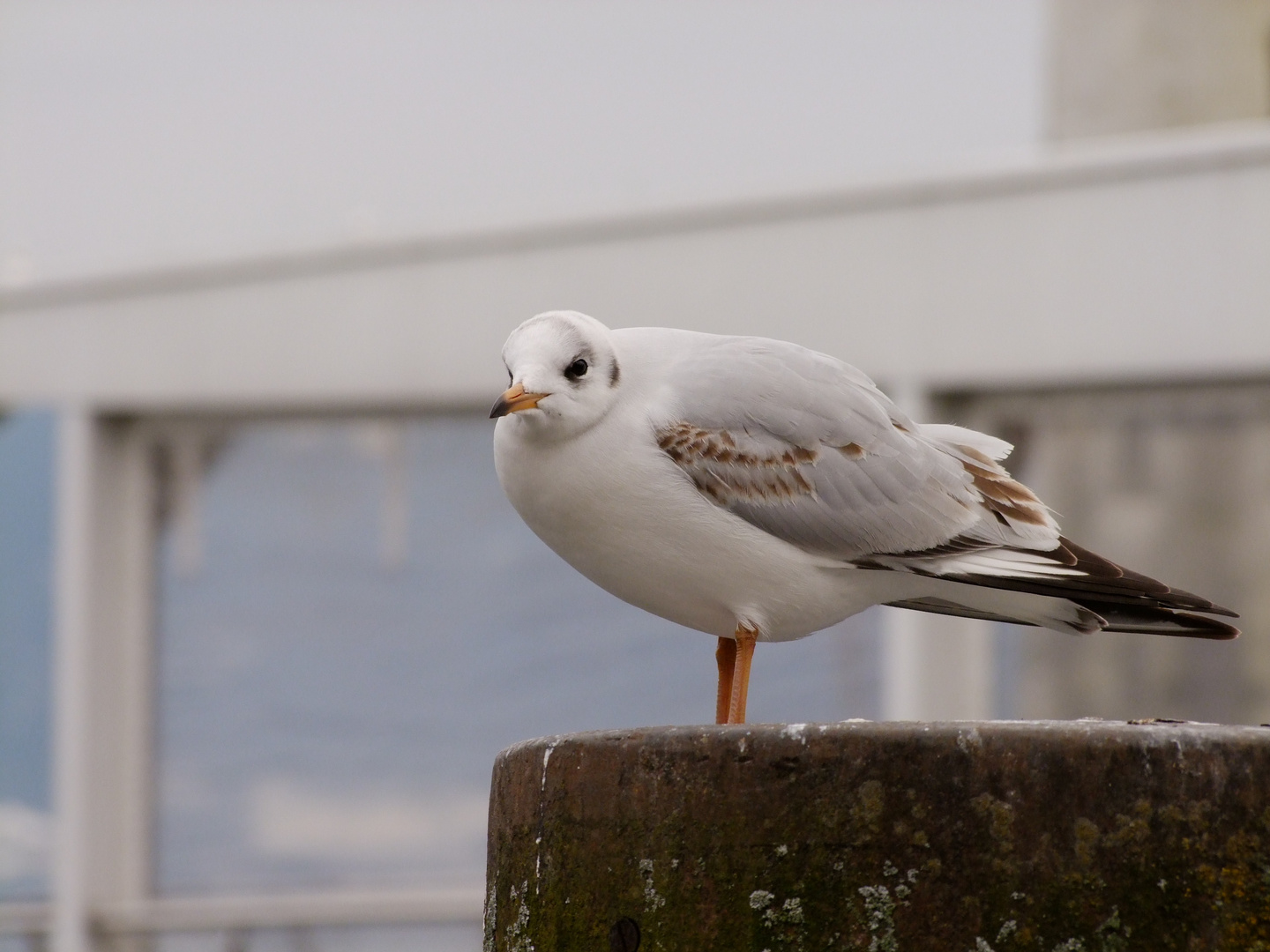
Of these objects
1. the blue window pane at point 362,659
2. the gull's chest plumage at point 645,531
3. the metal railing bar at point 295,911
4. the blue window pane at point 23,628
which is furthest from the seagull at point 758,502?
the blue window pane at point 23,628

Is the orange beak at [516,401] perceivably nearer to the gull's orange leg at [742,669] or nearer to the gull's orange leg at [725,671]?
the gull's orange leg at [742,669]

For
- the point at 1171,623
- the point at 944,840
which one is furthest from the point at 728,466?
the point at 944,840

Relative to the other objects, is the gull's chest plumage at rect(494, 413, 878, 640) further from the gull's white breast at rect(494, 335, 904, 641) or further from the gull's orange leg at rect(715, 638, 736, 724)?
the gull's orange leg at rect(715, 638, 736, 724)

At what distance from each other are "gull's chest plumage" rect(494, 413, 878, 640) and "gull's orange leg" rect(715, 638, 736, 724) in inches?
9.4

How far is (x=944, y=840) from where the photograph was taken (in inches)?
127

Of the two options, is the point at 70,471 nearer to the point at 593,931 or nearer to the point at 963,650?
the point at 963,650

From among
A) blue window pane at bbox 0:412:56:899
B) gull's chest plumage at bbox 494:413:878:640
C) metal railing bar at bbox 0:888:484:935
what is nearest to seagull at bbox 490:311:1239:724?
gull's chest plumage at bbox 494:413:878:640

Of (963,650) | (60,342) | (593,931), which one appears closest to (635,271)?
(963,650)

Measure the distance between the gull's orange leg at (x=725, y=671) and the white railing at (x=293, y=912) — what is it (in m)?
7.22

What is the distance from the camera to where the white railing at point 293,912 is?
1170 centimetres

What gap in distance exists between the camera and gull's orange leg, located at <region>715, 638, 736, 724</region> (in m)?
4.73

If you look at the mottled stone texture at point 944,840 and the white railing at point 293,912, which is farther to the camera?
the white railing at point 293,912

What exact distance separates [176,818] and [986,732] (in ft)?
31.9

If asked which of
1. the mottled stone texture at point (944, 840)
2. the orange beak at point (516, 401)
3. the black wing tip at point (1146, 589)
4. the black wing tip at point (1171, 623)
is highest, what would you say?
the orange beak at point (516, 401)
